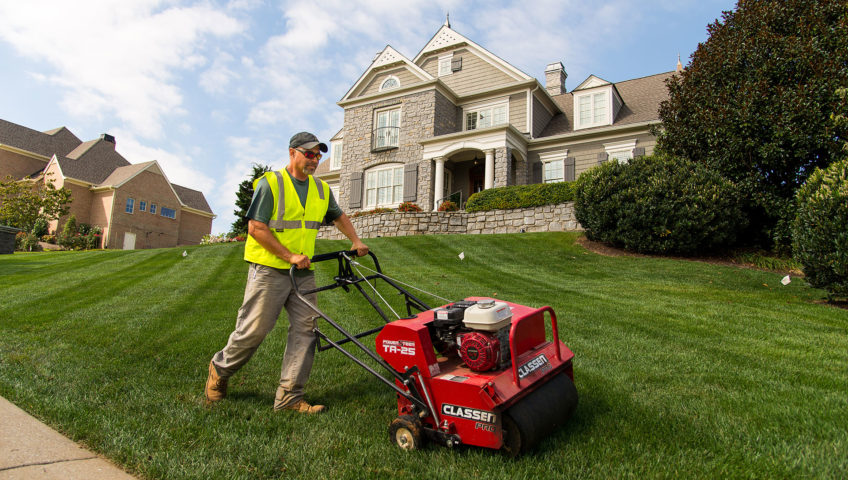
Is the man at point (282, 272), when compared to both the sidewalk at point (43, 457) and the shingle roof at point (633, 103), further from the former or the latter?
→ the shingle roof at point (633, 103)

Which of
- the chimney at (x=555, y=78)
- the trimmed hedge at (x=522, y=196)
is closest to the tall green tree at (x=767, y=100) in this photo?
the trimmed hedge at (x=522, y=196)

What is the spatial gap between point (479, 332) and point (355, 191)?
69.2 ft

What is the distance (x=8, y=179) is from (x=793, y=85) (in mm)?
41816

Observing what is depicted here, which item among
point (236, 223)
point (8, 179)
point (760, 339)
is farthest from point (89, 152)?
point (760, 339)

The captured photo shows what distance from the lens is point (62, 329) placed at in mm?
5684

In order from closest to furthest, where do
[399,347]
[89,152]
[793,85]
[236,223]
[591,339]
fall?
[399,347] → [591,339] → [793,85] → [236,223] → [89,152]

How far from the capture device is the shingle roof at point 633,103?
20750 mm

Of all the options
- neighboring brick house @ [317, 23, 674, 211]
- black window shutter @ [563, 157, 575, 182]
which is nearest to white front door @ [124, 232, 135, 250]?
neighboring brick house @ [317, 23, 674, 211]

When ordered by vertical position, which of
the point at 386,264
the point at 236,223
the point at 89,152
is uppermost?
the point at 89,152

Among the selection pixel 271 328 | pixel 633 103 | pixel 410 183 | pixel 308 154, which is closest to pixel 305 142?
pixel 308 154

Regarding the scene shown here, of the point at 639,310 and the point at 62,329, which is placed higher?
the point at 639,310

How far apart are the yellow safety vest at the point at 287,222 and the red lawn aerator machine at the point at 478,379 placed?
0.99m

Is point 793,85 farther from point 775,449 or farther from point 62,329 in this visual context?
point 62,329

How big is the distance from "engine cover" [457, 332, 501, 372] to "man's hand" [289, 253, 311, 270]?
1.28 meters
